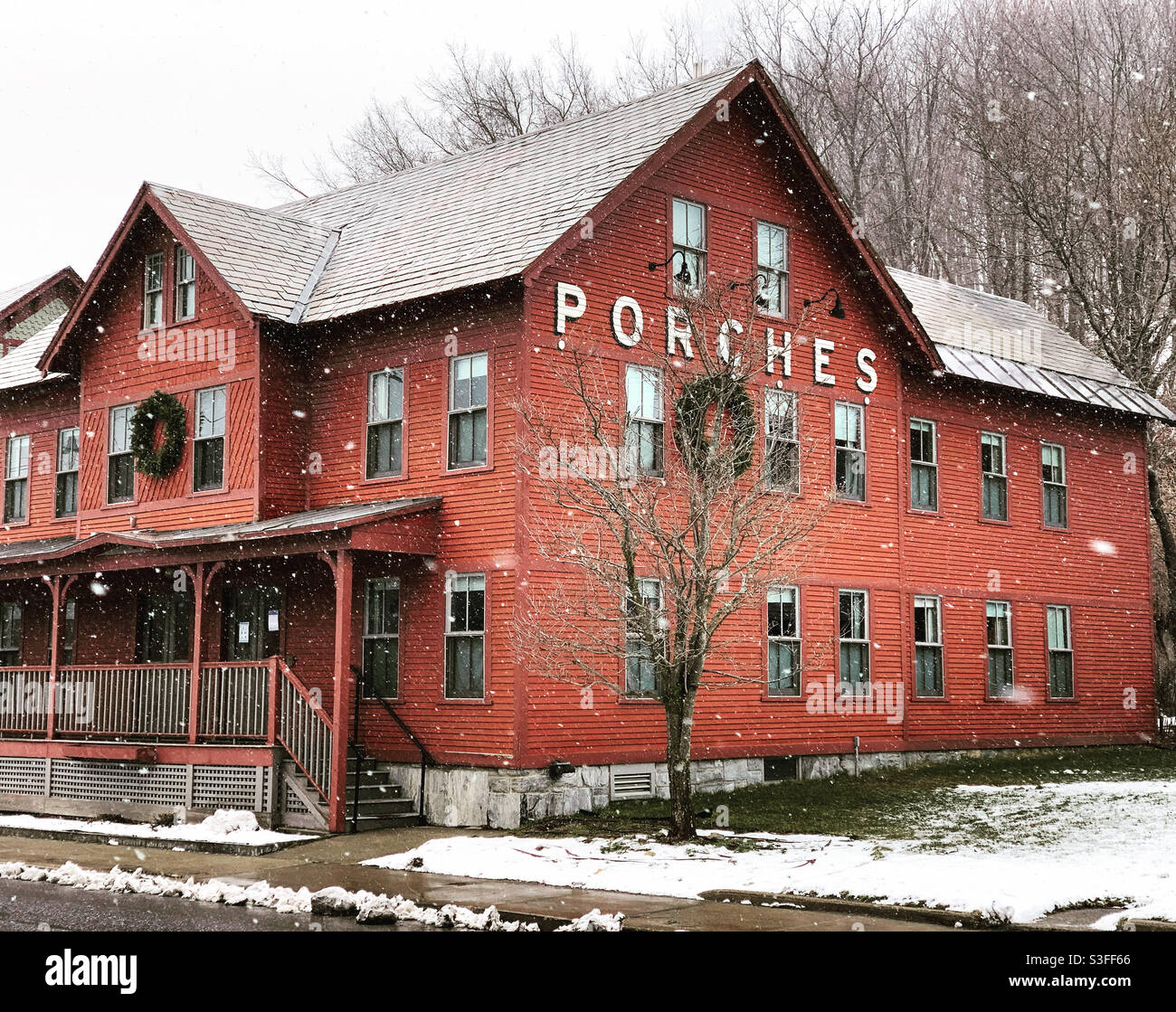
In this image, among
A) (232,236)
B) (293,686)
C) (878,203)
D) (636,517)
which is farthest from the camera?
(878,203)

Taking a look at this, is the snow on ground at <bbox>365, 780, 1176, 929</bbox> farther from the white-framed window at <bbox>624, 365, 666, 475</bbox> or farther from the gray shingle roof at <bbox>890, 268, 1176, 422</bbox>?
the gray shingle roof at <bbox>890, 268, 1176, 422</bbox>

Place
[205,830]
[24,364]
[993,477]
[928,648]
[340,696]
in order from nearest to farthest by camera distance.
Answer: [205,830]
[340,696]
[928,648]
[993,477]
[24,364]

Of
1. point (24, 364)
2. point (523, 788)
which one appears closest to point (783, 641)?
point (523, 788)

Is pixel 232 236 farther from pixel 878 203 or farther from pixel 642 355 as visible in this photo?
pixel 878 203

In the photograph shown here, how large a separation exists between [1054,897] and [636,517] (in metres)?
6.22

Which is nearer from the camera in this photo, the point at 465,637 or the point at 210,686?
the point at 465,637

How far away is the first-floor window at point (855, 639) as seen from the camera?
22.7m

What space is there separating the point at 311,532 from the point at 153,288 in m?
7.12

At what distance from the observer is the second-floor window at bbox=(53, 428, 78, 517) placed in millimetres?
25391

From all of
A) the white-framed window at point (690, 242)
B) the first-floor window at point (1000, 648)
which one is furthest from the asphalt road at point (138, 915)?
the first-floor window at point (1000, 648)

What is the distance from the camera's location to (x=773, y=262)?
22578mm

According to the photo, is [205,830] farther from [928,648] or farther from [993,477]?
[993,477]

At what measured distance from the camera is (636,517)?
1590 cm
